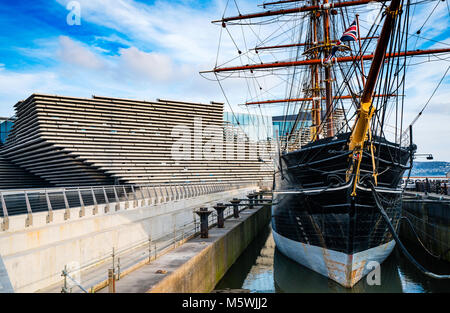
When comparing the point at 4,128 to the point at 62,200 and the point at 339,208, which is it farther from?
the point at 339,208

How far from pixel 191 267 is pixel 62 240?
4.18m

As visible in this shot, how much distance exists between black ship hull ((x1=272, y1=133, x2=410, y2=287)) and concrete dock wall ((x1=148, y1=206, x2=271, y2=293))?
2763 millimetres

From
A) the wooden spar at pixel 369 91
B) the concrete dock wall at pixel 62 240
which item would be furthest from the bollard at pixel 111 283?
the wooden spar at pixel 369 91

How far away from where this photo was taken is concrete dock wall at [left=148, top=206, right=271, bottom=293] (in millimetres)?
8195

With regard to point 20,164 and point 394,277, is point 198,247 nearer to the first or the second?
point 394,277

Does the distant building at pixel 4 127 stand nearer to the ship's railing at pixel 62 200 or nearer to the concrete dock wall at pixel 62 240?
the ship's railing at pixel 62 200

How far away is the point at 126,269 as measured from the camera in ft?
27.8

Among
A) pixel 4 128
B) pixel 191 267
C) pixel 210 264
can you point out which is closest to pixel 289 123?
pixel 210 264

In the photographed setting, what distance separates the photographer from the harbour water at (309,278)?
12.0 meters

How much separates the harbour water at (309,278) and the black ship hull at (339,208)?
47 centimetres

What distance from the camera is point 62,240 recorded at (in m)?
10.3

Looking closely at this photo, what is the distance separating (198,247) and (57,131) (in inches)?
1290

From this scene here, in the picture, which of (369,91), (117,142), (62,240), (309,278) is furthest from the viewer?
(117,142)

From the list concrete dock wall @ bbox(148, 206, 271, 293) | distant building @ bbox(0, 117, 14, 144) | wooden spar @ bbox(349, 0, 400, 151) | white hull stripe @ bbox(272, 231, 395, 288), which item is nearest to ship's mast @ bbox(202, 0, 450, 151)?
wooden spar @ bbox(349, 0, 400, 151)
